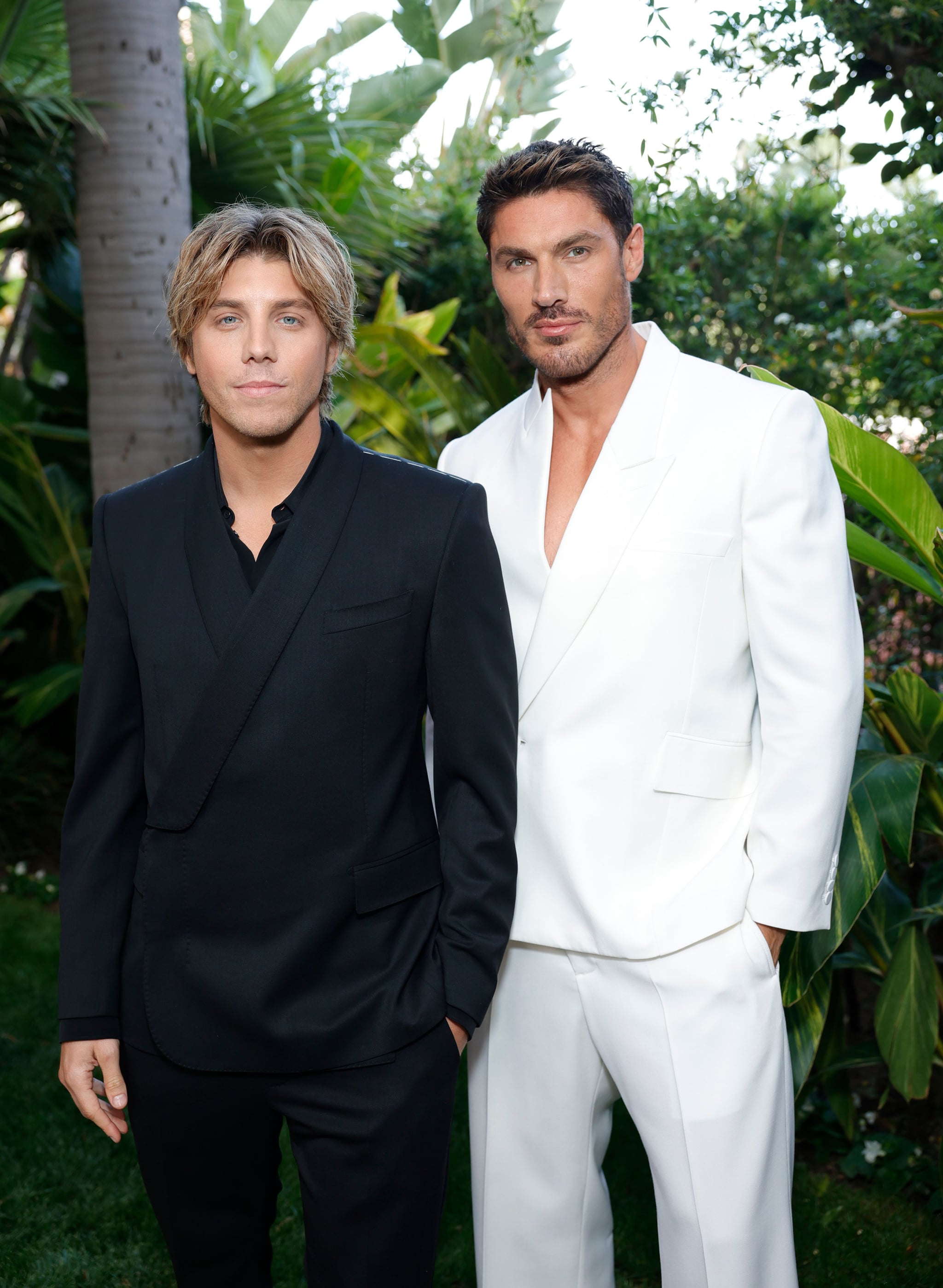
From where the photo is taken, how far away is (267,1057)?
65.9 inches

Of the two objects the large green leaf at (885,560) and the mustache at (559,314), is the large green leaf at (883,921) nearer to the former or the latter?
the large green leaf at (885,560)

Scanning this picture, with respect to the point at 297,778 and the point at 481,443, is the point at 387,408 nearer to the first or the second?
the point at 481,443

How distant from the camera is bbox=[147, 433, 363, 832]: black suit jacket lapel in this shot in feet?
5.44

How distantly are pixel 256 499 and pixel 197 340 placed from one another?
0.87 feet

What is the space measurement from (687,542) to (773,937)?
0.69 metres

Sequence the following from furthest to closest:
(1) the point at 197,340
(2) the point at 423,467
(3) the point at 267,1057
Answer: (2) the point at 423,467
(1) the point at 197,340
(3) the point at 267,1057

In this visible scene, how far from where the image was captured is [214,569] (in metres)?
1.74

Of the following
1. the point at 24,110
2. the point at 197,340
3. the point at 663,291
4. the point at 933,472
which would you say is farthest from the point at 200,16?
the point at 197,340

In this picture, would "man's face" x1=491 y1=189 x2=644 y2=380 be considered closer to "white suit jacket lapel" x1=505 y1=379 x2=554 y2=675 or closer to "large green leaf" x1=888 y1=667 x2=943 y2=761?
"white suit jacket lapel" x1=505 y1=379 x2=554 y2=675

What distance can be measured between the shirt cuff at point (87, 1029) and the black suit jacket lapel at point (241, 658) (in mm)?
314

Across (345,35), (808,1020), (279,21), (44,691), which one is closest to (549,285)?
(808,1020)

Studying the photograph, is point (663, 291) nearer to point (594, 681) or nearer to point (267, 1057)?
A: point (594, 681)

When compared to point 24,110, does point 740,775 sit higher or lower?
lower

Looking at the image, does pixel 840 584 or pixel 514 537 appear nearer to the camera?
pixel 840 584
